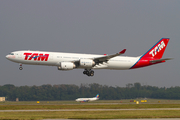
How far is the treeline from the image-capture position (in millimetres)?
94438

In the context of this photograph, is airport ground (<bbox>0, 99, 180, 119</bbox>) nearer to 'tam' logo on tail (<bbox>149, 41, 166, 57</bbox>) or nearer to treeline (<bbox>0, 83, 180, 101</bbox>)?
'tam' logo on tail (<bbox>149, 41, 166, 57</bbox>)

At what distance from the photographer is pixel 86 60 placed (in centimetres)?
5088

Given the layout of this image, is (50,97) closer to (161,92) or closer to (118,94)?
(118,94)

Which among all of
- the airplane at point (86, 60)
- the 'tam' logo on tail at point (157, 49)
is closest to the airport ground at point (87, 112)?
the airplane at point (86, 60)

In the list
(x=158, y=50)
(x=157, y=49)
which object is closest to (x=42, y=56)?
(x=157, y=49)

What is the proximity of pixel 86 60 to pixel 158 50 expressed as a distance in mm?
17337

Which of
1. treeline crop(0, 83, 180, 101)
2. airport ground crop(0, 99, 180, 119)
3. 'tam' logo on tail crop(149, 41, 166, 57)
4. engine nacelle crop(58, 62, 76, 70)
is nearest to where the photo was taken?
airport ground crop(0, 99, 180, 119)

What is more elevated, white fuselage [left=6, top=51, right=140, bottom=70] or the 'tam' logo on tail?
the 'tam' logo on tail

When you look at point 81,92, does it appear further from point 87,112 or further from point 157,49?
point 87,112

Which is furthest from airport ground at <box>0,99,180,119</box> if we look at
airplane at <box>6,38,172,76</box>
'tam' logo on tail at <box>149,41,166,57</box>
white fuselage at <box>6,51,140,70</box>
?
'tam' logo on tail at <box>149,41,166,57</box>

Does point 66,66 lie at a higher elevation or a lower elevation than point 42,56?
lower

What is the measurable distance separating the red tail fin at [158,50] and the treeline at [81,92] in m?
37.5

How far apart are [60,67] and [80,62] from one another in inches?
149

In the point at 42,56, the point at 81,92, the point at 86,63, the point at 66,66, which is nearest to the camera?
the point at 42,56
